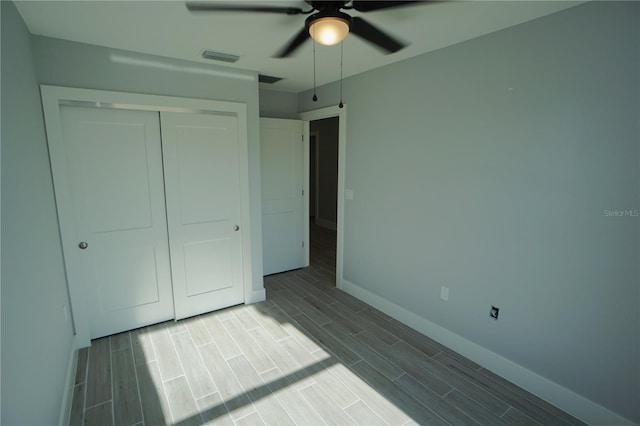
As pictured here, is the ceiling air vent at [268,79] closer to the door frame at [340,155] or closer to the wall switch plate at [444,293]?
the door frame at [340,155]

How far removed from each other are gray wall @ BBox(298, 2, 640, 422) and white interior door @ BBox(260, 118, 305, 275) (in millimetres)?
1439

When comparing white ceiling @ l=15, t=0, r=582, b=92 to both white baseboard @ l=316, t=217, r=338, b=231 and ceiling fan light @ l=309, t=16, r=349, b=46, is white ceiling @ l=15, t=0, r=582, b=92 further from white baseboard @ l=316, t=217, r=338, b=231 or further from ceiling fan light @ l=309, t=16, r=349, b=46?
white baseboard @ l=316, t=217, r=338, b=231

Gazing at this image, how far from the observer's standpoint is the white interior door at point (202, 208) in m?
2.99

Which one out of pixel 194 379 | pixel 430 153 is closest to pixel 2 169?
pixel 194 379

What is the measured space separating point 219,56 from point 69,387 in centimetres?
279


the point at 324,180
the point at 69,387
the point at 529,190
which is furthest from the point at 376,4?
the point at 324,180

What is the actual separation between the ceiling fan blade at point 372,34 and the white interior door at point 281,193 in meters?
2.35

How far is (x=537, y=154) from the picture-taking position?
2102 mm

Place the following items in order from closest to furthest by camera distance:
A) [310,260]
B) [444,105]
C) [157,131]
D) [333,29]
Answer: [333,29] < [444,105] < [157,131] < [310,260]

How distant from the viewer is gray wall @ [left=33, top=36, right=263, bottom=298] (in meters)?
2.40

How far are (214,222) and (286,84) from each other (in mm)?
1909

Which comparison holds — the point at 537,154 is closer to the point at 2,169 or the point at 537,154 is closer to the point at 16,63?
the point at 2,169

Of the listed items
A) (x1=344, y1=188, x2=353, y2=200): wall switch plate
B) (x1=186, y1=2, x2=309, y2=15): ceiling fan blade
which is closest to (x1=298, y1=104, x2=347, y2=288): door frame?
(x1=344, y1=188, x2=353, y2=200): wall switch plate

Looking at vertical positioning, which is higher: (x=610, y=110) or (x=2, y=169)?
(x=610, y=110)
